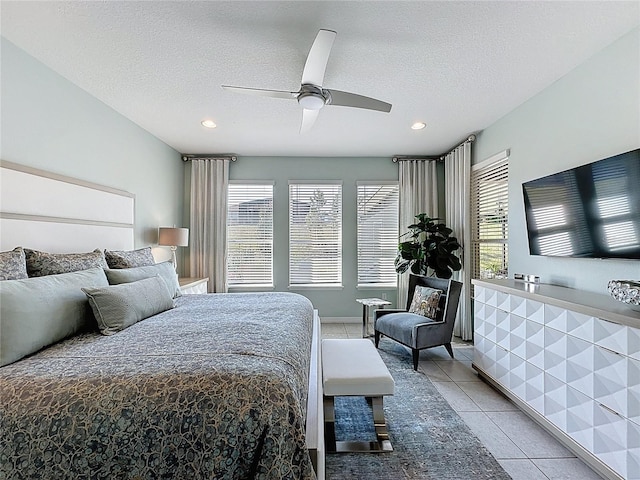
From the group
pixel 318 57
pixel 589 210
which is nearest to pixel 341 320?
pixel 589 210

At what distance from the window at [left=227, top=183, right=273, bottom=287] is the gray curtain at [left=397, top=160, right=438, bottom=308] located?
2.19 metres

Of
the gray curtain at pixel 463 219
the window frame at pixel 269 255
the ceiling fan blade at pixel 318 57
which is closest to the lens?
the ceiling fan blade at pixel 318 57

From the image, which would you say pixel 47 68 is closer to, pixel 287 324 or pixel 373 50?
pixel 373 50

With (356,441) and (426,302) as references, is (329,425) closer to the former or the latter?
(356,441)

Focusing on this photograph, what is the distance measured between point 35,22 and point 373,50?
2.21m

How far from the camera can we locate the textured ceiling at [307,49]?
1.91 meters

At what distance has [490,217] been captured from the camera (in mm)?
3971

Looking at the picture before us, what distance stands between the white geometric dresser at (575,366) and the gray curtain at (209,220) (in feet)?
12.7

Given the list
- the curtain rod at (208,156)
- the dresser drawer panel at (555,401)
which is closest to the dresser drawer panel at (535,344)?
the dresser drawer panel at (555,401)

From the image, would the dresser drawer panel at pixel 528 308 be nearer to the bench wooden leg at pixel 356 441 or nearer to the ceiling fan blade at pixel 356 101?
the bench wooden leg at pixel 356 441

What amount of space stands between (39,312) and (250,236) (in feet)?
12.2

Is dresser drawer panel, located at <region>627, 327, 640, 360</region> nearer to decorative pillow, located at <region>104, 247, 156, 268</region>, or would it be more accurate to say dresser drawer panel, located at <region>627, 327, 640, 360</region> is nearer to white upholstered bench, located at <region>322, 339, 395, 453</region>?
white upholstered bench, located at <region>322, 339, 395, 453</region>

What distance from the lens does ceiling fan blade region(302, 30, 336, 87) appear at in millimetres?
1739

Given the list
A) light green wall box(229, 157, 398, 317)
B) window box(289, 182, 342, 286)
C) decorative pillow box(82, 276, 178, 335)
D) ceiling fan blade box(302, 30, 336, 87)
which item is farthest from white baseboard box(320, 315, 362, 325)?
ceiling fan blade box(302, 30, 336, 87)
